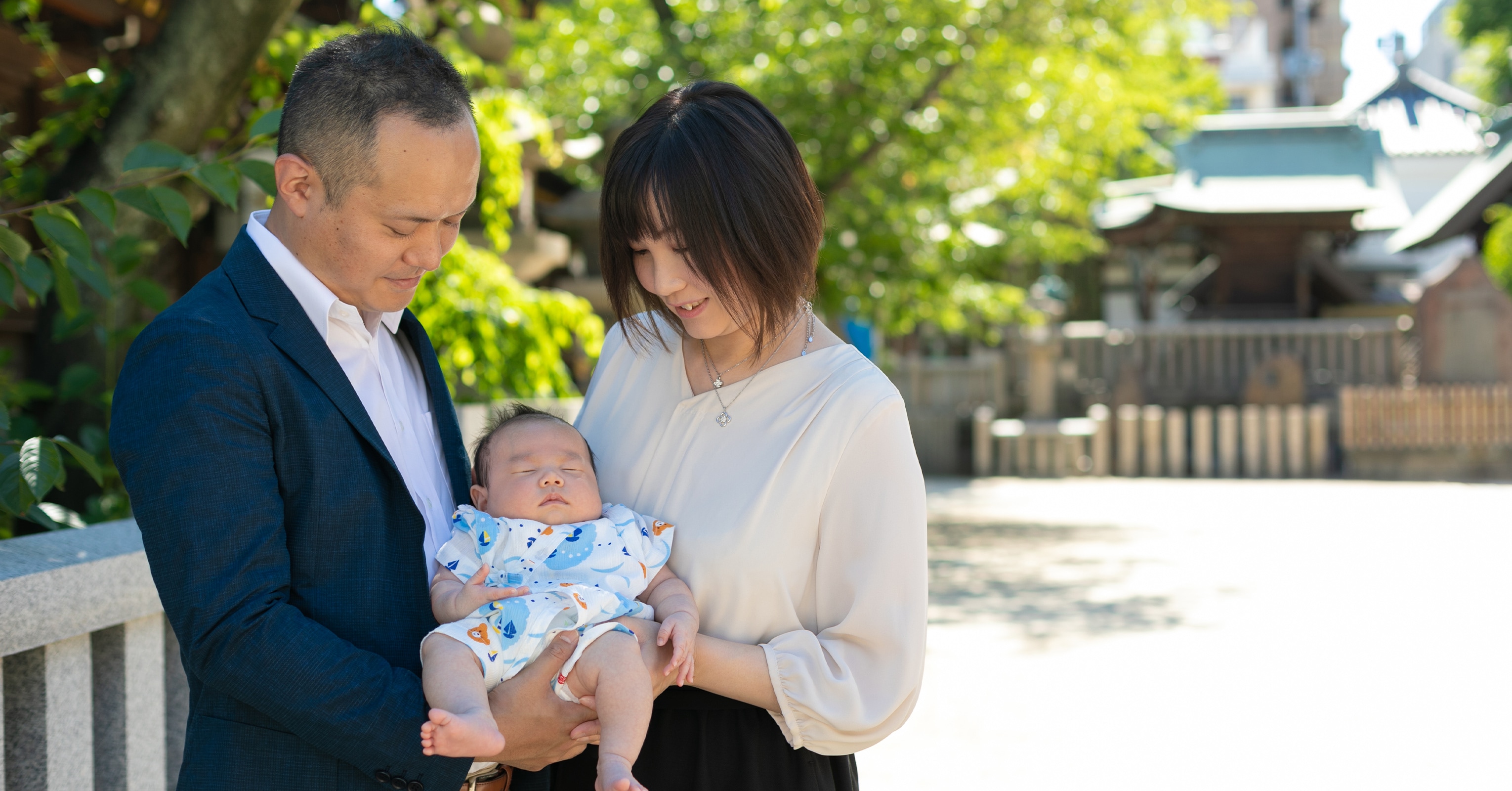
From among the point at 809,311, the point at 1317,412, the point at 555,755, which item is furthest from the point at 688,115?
the point at 1317,412

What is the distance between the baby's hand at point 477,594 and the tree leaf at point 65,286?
147 centimetres

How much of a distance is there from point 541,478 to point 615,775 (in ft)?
1.70

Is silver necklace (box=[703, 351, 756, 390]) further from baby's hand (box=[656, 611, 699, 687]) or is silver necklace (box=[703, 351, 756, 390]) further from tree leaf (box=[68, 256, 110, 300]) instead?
tree leaf (box=[68, 256, 110, 300])

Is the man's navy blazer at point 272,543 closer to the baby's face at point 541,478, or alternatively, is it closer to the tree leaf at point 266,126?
the baby's face at point 541,478

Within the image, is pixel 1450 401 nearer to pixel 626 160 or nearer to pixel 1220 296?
pixel 1220 296

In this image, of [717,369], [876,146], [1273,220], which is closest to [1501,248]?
[1273,220]

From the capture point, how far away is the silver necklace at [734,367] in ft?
6.34

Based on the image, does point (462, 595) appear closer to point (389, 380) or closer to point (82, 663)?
point (389, 380)

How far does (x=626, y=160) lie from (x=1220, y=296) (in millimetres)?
17364

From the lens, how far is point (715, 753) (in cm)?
188

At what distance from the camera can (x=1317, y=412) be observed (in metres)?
13.0

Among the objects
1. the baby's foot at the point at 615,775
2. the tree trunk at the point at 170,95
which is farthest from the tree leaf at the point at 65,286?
the baby's foot at the point at 615,775

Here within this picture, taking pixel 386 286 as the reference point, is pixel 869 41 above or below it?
above

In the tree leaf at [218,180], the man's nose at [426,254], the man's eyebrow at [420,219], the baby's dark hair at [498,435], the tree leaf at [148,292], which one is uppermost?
the tree leaf at [218,180]
